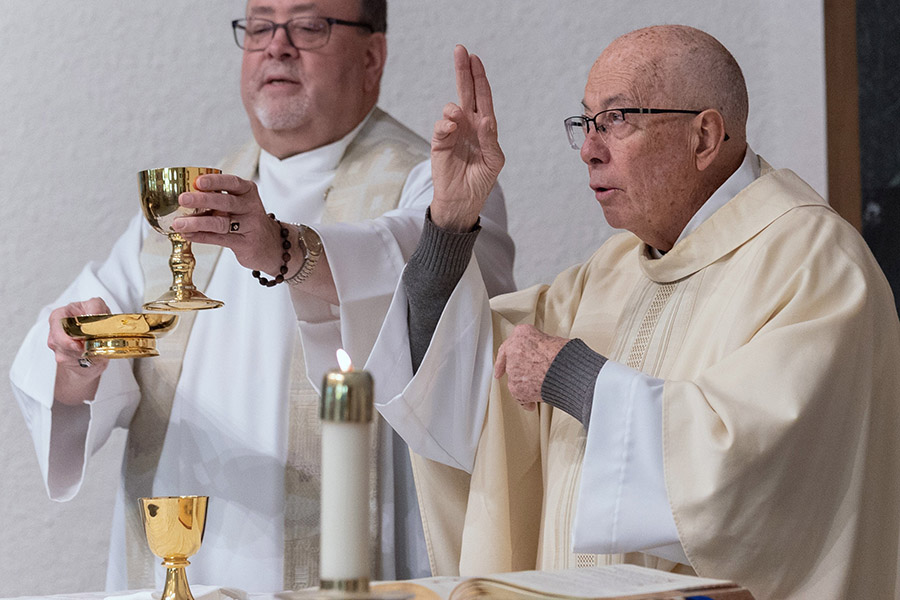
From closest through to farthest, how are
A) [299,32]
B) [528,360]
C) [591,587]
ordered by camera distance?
[591,587], [528,360], [299,32]

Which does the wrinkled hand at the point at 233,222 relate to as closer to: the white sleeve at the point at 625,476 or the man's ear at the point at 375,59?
the white sleeve at the point at 625,476

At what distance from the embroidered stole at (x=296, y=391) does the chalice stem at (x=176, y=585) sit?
1.57m

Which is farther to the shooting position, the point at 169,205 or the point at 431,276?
the point at 431,276

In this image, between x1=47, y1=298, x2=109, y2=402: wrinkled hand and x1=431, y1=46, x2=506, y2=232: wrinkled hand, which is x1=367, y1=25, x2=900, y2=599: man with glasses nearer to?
x1=431, y1=46, x2=506, y2=232: wrinkled hand

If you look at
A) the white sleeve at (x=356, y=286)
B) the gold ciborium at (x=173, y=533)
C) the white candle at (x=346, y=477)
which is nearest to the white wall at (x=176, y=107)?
the white sleeve at (x=356, y=286)

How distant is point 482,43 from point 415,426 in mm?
2281

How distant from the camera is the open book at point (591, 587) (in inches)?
55.6

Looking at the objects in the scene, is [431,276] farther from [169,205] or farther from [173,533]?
[173,533]

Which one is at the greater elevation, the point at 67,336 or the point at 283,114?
the point at 283,114

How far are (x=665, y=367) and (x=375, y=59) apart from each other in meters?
2.04

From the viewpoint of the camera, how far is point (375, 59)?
407 cm

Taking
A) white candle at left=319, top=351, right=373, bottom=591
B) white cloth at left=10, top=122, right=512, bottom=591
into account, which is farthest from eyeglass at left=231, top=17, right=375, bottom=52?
white candle at left=319, top=351, right=373, bottom=591

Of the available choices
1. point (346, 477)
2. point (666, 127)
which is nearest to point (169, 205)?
point (666, 127)

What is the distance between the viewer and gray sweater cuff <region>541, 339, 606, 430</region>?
2207mm
